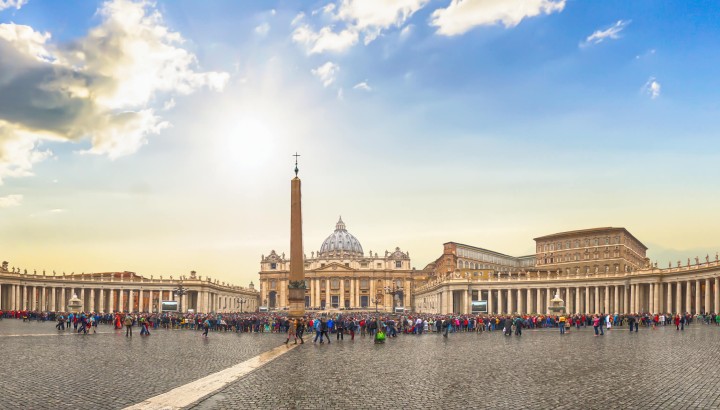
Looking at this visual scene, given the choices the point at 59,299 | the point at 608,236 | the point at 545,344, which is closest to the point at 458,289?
the point at 608,236

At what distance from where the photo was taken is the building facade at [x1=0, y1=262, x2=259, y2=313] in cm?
7888

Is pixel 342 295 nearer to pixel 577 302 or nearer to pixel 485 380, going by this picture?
pixel 577 302

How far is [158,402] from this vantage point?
41.0 feet

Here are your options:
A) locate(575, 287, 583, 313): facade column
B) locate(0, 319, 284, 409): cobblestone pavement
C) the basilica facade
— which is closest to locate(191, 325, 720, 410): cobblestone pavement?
locate(0, 319, 284, 409): cobblestone pavement

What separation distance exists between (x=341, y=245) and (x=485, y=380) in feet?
569

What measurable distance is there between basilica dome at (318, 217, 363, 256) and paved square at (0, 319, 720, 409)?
16028 centimetres

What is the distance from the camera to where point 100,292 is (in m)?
97.1

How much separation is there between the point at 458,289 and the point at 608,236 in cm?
2206

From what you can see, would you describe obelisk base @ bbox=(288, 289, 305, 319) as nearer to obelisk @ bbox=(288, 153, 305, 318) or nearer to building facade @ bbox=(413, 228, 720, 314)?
obelisk @ bbox=(288, 153, 305, 318)

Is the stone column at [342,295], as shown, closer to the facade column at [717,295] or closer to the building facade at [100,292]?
the building facade at [100,292]

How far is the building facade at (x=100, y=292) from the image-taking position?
78.9 meters

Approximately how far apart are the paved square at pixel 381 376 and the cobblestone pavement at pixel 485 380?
→ 0.09ft

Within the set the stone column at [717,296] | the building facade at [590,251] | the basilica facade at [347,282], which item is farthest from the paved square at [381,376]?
the basilica facade at [347,282]

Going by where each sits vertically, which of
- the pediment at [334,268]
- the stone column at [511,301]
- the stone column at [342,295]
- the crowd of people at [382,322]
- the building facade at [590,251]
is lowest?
the stone column at [342,295]
